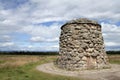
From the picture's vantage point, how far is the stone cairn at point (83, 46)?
24594mm

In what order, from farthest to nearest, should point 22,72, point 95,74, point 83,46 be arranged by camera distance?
point 83,46 → point 22,72 → point 95,74

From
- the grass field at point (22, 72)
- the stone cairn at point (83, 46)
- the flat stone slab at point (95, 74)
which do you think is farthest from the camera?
the stone cairn at point (83, 46)

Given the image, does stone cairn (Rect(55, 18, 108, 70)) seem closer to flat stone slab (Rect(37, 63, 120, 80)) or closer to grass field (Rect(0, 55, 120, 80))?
flat stone slab (Rect(37, 63, 120, 80))

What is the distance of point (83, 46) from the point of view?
80.7ft

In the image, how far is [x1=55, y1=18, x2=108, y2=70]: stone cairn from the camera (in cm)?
2459

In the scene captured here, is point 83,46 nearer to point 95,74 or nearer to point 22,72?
point 95,74

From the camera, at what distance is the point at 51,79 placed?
17812mm

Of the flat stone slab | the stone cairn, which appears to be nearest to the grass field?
the flat stone slab

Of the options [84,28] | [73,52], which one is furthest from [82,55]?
[84,28]

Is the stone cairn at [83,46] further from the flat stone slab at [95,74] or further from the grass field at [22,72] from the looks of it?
the grass field at [22,72]

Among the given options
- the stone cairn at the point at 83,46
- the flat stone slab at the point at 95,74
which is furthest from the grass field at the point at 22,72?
the stone cairn at the point at 83,46

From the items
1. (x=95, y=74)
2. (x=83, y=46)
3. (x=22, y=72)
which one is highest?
(x=83, y=46)

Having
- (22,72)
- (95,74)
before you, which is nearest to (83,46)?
(95,74)

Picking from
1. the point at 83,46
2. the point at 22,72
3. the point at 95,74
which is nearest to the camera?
the point at 95,74
